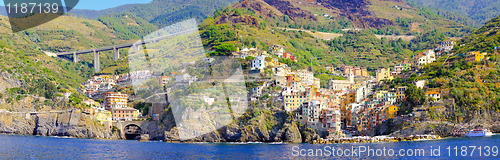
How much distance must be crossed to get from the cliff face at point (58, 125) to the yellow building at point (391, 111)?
2721 centimetres

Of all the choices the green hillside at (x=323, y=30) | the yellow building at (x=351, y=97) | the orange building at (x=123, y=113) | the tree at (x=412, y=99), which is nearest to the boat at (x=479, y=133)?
the tree at (x=412, y=99)

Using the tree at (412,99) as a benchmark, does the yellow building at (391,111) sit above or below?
below

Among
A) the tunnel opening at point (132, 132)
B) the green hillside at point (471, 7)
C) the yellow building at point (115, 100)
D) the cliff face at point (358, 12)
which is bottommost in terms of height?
the tunnel opening at point (132, 132)

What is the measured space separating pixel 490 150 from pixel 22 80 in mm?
49092

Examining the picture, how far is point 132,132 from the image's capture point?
59.4m

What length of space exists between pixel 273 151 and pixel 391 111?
53.0 ft

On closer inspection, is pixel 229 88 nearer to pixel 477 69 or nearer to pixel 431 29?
pixel 477 69

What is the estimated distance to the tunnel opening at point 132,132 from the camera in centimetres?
5881

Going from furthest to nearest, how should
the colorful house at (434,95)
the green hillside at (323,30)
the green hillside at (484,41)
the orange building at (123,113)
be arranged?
the green hillside at (323,30) < the green hillside at (484,41) < the orange building at (123,113) < the colorful house at (434,95)

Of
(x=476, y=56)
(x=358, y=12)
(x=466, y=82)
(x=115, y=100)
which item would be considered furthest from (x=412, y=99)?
(x=358, y=12)

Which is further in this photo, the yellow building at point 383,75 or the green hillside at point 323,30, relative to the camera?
the green hillside at point 323,30

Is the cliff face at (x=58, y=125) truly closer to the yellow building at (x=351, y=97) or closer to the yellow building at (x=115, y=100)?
the yellow building at (x=115, y=100)

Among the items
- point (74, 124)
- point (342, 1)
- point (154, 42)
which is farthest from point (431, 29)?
point (74, 124)

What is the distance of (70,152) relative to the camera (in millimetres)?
38312
